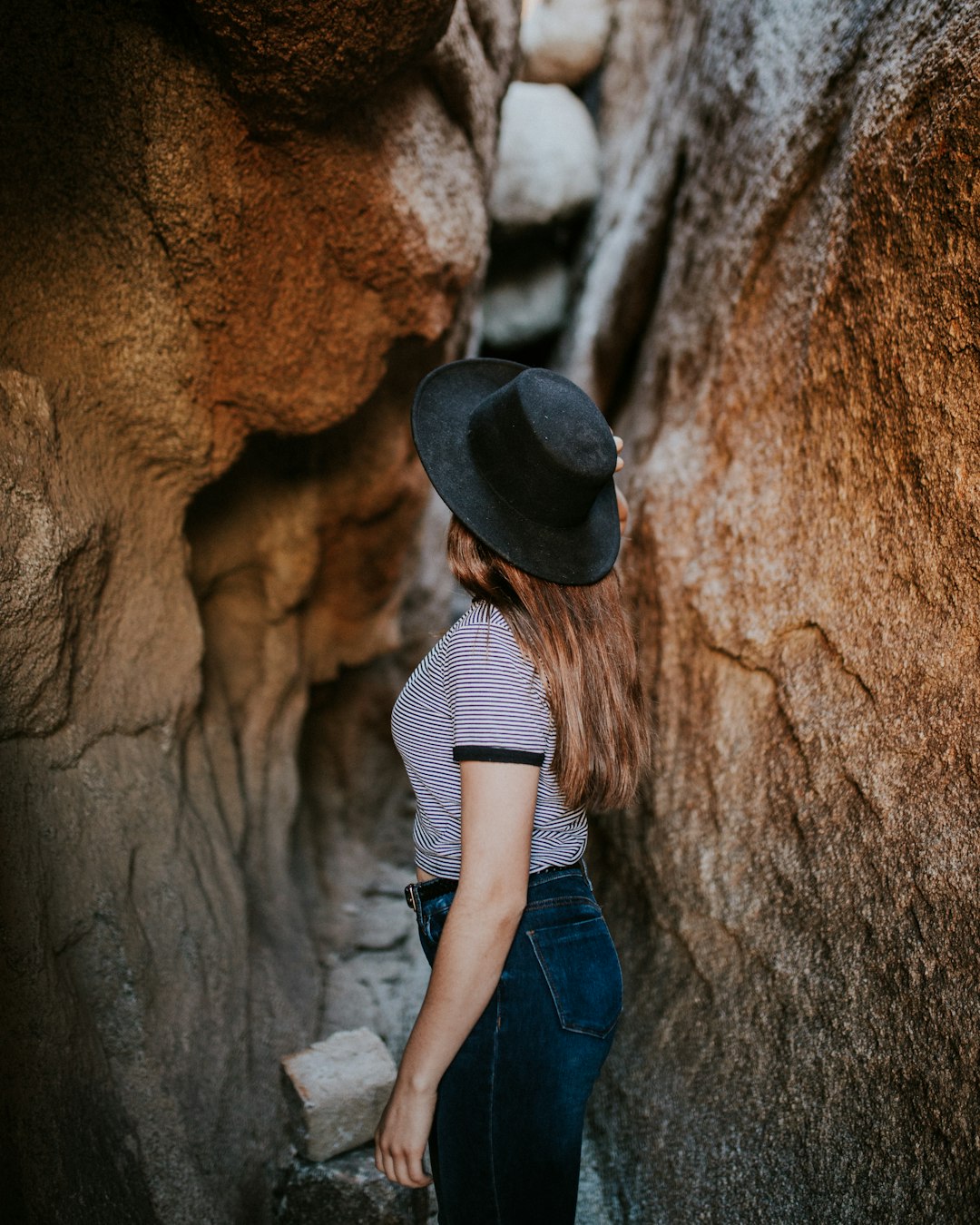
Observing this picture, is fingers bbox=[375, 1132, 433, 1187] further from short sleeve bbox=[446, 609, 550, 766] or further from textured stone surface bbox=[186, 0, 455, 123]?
textured stone surface bbox=[186, 0, 455, 123]

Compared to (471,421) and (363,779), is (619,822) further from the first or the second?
(363,779)

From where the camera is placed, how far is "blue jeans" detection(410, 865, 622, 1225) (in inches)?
46.8

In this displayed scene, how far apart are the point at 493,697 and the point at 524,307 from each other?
496cm


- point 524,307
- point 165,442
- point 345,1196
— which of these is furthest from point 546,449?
point 524,307

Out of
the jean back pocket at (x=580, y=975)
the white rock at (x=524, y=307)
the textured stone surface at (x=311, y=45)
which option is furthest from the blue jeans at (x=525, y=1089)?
the white rock at (x=524, y=307)

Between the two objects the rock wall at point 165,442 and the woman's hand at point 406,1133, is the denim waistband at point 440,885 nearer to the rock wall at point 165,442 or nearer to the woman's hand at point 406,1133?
the woman's hand at point 406,1133

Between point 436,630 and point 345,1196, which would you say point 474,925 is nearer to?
point 436,630

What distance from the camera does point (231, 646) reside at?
2920 millimetres

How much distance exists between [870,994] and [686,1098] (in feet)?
1.93

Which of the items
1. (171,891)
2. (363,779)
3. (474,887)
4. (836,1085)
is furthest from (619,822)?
(363,779)

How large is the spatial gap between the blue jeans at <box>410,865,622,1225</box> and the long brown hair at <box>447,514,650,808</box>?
242 millimetres

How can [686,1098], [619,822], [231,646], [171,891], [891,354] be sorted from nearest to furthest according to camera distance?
[891,354]
[686,1098]
[171,891]
[619,822]
[231,646]

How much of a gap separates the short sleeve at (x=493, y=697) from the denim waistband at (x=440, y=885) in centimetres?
27

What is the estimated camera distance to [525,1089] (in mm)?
1193
